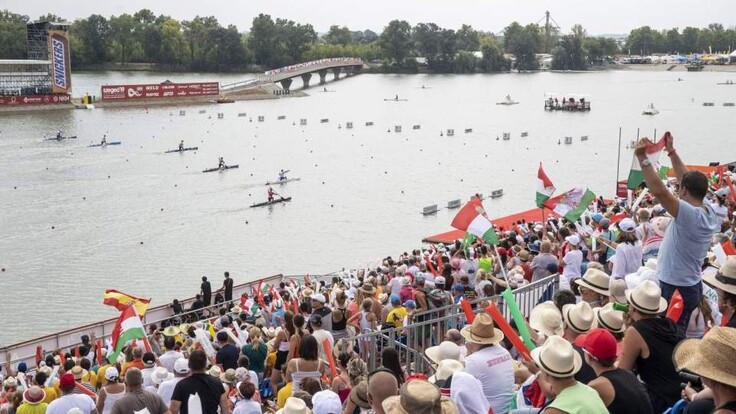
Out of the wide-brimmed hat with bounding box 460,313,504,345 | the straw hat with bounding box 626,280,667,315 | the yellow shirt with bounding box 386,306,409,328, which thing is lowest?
the yellow shirt with bounding box 386,306,409,328

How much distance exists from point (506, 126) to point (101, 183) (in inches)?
1788

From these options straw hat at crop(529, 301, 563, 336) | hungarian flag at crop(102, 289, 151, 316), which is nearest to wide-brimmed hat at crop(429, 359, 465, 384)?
straw hat at crop(529, 301, 563, 336)

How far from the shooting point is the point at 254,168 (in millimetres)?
54969

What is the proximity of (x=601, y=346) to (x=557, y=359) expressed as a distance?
1.53ft

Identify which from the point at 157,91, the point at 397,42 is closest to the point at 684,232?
the point at 157,91

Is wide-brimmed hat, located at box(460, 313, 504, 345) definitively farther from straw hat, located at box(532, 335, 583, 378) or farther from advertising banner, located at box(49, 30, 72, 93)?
advertising banner, located at box(49, 30, 72, 93)

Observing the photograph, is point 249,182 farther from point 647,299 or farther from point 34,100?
point 34,100

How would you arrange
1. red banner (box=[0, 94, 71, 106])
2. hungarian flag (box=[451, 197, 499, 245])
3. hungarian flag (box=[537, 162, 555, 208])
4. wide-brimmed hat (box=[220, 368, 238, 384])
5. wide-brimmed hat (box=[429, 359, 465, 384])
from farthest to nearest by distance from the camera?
red banner (box=[0, 94, 71, 106]) < hungarian flag (box=[537, 162, 555, 208]) < hungarian flag (box=[451, 197, 499, 245]) < wide-brimmed hat (box=[220, 368, 238, 384]) < wide-brimmed hat (box=[429, 359, 465, 384])

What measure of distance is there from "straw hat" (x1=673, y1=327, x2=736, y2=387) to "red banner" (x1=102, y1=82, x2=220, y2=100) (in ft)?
317

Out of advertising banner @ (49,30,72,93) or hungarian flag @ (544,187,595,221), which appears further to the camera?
advertising banner @ (49,30,72,93)

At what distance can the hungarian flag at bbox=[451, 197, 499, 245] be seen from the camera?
13625 mm

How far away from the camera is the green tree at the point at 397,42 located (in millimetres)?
183375

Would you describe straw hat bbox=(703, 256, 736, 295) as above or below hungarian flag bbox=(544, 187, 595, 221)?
above

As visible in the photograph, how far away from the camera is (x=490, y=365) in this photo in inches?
275
